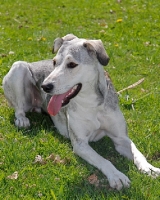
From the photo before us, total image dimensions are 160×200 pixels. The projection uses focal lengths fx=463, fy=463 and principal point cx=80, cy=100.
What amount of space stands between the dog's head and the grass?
0.73m

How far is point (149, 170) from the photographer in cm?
492

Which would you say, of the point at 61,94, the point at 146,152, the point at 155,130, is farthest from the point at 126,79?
the point at 61,94

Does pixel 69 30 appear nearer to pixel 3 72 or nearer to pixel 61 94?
pixel 3 72

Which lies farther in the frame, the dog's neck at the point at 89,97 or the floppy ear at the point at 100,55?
the dog's neck at the point at 89,97

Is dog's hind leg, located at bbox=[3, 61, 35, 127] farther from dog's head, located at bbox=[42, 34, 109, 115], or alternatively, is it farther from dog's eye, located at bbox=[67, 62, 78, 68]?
dog's eye, located at bbox=[67, 62, 78, 68]

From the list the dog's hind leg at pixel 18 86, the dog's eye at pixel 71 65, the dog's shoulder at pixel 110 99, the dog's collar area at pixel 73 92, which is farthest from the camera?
the dog's hind leg at pixel 18 86

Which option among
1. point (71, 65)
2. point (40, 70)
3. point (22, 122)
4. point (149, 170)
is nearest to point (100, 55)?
point (71, 65)

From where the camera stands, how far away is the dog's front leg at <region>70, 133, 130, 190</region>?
4.70 meters

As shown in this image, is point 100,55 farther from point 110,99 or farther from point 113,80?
point 113,80

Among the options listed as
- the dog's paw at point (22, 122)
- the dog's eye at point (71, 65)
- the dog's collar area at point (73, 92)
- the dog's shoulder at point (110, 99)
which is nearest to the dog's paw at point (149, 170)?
the dog's shoulder at point (110, 99)

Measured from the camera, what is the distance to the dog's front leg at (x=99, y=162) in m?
4.70

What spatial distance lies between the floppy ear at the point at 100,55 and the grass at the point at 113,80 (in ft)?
2.83

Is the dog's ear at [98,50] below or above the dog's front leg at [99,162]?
above

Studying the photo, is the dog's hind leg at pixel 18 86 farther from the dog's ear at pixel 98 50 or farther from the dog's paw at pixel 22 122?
the dog's ear at pixel 98 50
